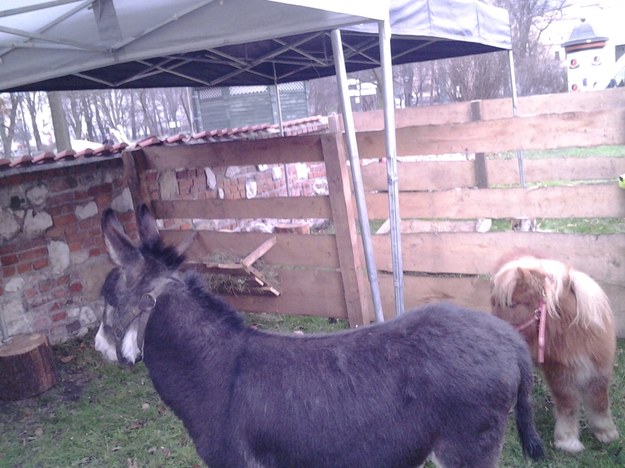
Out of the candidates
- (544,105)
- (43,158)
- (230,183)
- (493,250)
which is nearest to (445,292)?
(493,250)

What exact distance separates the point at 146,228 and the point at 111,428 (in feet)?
7.05

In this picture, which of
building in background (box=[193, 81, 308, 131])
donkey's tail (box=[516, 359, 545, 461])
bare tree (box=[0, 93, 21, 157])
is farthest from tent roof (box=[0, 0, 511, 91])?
building in background (box=[193, 81, 308, 131])

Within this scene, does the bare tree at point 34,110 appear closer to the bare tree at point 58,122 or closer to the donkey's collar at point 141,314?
the bare tree at point 58,122

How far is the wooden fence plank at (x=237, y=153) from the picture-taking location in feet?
15.7

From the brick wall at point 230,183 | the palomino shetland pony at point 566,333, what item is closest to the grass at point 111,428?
the palomino shetland pony at point 566,333

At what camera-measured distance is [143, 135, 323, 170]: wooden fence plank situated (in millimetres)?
4797

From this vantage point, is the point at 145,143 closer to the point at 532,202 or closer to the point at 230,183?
the point at 230,183

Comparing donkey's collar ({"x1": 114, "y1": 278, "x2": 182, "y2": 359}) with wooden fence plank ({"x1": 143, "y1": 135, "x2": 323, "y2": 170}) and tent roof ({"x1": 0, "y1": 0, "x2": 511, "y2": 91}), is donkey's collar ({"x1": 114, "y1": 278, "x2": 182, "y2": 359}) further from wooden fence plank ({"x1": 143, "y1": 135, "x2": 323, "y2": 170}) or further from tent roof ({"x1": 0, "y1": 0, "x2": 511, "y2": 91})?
wooden fence plank ({"x1": 143, "y1": 135, "x2": 323, "y2": 170})

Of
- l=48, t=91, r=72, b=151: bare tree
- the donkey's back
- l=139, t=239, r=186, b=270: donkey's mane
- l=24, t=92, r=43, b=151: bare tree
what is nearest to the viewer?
the donkey's back

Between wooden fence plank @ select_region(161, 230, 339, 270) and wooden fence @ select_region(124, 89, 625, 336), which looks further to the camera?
wooden fence plank @ select_region(161, 230, 339, 270)

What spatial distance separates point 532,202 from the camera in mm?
4551

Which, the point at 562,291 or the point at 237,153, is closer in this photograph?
the point at 562,291

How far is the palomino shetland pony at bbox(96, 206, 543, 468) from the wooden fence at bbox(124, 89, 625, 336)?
225 cm

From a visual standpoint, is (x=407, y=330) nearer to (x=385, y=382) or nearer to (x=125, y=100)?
(x=385, y=382)
